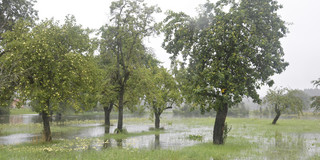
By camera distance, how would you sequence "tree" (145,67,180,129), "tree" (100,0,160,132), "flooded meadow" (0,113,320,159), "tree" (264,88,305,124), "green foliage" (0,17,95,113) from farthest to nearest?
"tree" (264,88,305,124)
"tree" (145,67,180,129)
"tree" (100,0,160,132)
"green foliage" (0,17,95,113)
"flooded meadow" (0,113,320,159)

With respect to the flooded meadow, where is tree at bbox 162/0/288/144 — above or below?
above

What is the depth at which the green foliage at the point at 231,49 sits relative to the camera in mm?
19500

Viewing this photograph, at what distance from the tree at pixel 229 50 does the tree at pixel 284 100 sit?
3051cm

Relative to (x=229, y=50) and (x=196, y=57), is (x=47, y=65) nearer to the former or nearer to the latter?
(x=196, y=57)

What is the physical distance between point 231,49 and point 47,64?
1533cm

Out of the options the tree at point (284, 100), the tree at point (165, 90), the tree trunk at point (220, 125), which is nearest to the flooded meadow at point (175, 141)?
the tree trunk at point (220, 125)

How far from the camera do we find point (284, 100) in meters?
48.6

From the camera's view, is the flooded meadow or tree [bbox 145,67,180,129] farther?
tree [bbox 145,67,180,129]

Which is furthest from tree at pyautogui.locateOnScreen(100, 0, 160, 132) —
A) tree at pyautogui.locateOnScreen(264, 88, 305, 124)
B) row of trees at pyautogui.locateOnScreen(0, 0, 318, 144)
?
tree at pyautogui.locateOnScreen(264, 88, 305, 124)

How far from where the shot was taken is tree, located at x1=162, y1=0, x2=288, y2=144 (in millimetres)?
19516

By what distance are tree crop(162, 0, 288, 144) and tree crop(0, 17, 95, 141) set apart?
31.8 feet

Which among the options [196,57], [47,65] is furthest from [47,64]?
[196,57]

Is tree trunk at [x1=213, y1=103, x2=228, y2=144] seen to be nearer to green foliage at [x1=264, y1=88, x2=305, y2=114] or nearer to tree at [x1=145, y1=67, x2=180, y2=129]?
tree at [x1=145, y1=67, x2=180, y2=129]

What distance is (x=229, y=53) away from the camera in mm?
20484
